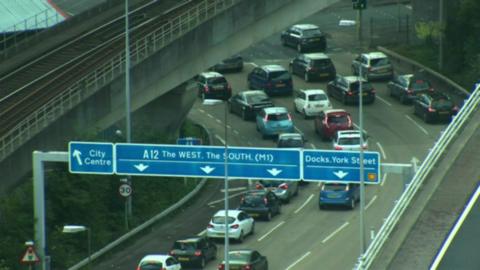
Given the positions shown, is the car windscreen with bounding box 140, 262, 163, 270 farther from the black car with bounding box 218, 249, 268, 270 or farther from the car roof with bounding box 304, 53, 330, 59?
the car roof with bounding box 304, 53, 330, 59

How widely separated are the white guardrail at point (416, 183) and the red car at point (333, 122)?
17.1 m

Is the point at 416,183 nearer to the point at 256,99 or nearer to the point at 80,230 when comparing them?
the point at 80,230

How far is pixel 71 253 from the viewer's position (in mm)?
55094

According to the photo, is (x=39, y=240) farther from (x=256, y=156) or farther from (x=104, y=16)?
(x=104, y=16)

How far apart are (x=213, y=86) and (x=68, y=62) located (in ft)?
39.1

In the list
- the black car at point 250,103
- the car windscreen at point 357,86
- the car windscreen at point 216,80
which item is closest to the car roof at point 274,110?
the black car at point 250,103

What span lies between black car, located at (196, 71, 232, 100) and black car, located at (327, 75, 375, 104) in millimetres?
5713

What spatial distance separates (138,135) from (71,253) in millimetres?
11527

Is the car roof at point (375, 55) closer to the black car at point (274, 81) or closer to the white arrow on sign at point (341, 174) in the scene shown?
the black car at point (274, 81)

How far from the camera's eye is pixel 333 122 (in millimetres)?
72312

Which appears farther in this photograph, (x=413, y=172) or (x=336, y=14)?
(x=336, y=14)

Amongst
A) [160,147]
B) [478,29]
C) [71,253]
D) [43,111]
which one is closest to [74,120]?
[43,111]

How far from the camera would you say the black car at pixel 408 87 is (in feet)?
254

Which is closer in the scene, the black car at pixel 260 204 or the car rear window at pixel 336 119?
the black car at pixel 260 204
